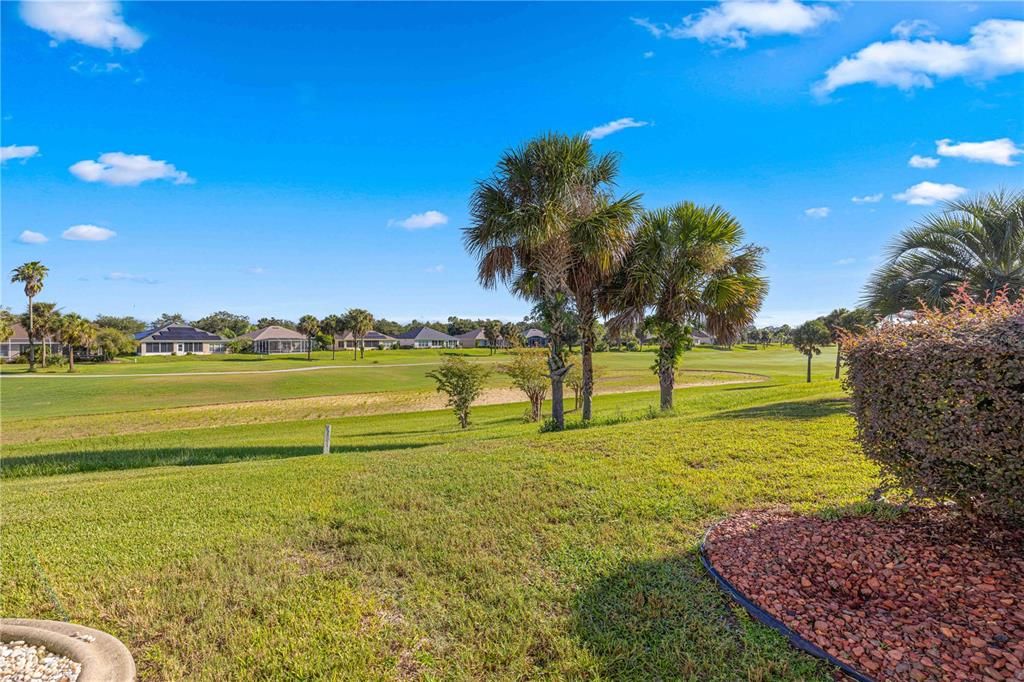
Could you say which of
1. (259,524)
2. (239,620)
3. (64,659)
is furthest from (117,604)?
(259,524)

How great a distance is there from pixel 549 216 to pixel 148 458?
11462 mm

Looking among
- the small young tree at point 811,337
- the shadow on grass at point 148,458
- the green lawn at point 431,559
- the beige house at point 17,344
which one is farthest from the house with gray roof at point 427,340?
the green lawn at point 431,559

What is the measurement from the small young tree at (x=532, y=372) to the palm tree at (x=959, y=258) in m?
12.2

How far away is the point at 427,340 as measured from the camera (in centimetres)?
11231

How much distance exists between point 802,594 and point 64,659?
4.75 metres

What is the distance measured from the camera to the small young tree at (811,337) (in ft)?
111

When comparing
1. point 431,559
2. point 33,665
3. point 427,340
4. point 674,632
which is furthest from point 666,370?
point 427,340

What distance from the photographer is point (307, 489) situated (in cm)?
630

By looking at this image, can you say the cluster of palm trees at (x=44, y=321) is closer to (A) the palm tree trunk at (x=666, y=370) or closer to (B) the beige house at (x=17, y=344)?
(B) the beige house at (x=17, y=344)

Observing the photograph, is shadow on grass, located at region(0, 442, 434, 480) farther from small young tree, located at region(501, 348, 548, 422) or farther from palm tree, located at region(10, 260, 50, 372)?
palm tree, located at region(10, 260, 50, 372)

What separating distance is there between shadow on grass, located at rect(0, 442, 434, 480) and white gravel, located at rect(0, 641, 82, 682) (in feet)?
24.6

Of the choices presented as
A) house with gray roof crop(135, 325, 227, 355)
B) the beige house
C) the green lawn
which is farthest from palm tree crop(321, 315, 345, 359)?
the green lawn

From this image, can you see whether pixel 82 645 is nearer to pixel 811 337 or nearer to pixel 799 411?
pixel 799 411

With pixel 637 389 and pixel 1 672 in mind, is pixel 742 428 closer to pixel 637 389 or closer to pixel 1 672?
pixel 1 672
